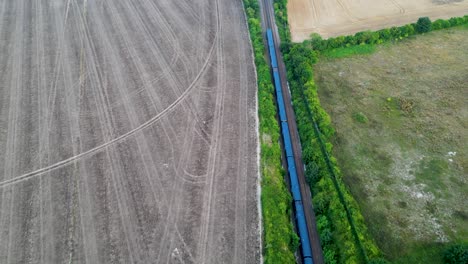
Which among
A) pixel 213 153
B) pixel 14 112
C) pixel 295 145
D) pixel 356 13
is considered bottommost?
pixel 295 145

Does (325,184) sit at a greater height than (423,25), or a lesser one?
lesser

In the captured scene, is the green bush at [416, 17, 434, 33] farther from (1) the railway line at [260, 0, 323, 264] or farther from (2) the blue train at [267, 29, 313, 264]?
(2) the blue train at [267, 29, 313, 264]

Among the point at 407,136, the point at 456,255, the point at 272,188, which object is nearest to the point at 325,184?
the point at 272,188

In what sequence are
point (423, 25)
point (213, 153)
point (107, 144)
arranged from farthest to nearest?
point (423, 25) < point (107, 144) < point (213, 153)

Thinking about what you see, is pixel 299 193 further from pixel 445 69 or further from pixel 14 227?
pixel 445 69

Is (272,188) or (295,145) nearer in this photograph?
(272,188)

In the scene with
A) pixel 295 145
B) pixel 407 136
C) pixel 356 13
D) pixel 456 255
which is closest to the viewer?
pixel 456 255

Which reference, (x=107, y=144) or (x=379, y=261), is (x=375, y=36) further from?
(x=107, y=144)
